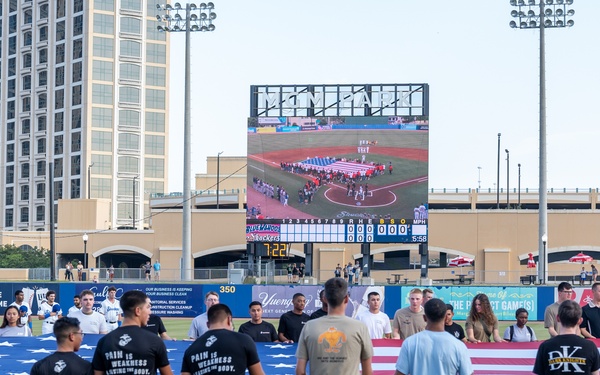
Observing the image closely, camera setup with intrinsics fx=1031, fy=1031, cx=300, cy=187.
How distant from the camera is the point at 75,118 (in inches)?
4540

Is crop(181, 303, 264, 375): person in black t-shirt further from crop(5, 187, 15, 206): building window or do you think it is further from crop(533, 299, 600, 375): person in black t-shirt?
crop(5, 187, 15, 206): building window

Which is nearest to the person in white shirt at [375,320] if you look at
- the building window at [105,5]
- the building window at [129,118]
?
the building window at [129,118]

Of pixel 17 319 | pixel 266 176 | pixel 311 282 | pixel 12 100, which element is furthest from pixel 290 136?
pixel 12 100

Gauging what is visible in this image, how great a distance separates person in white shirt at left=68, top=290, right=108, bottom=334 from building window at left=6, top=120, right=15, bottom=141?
109047mm

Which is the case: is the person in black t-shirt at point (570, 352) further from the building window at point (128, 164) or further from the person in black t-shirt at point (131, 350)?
the building window at point (128, 164)

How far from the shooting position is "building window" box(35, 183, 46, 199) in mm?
117525

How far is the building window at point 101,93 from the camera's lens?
4508 inches

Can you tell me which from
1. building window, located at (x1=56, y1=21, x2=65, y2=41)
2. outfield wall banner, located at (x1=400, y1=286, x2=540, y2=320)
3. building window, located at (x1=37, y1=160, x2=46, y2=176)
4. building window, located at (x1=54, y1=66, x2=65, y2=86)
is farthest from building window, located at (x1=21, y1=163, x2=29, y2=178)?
outfield wall banner, located at (x1=400, y1=286, x2=540, y2=320)

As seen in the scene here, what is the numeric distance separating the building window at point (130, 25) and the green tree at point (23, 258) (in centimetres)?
3435

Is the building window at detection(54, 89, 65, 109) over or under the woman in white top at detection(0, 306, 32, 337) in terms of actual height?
over

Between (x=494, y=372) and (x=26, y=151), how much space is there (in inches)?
4366

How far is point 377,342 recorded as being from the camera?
532 inches

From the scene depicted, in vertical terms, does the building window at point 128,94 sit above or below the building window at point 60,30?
below

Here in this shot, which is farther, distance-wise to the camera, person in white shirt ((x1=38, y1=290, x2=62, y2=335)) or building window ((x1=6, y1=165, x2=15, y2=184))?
building window ((x1=6, y1=165, x2=15, y2=184))
